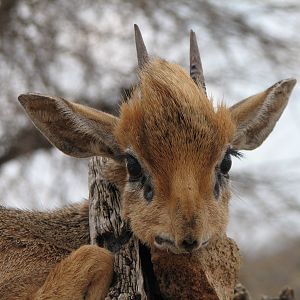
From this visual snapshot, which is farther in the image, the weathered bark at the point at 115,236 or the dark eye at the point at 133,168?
the dark eye at the point at 133,168

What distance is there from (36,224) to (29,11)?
7256 millimetres

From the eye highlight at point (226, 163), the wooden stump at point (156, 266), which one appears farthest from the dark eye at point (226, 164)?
the wooden stump at point (156, 266)

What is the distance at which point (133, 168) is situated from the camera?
4.58 m

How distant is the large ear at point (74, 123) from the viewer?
15.8 feet

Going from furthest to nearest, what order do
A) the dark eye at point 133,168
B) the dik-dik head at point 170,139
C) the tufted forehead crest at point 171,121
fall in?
the dark eye at point 133,168
the tufted forehead crest at point 171,121
the dik-dik head at point 170,139

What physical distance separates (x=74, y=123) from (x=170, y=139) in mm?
745

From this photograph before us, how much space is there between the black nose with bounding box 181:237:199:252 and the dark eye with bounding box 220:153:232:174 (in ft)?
2.24

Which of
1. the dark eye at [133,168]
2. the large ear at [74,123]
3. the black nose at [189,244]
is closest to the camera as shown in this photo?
the black nose at [189,244]

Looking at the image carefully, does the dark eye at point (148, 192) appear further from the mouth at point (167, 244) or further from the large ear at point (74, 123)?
the large ear at point (74, 123)

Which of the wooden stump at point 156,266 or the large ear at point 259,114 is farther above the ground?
the large ear at point 259,114

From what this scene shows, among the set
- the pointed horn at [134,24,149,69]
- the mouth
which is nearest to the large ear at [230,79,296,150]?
the pointed horn at [134,24,149,69]

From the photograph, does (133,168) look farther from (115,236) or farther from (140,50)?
(140,50)

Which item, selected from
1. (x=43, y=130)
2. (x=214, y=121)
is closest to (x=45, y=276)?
(x=43, y=130)

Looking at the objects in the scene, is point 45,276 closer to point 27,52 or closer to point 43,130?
point 43,130
